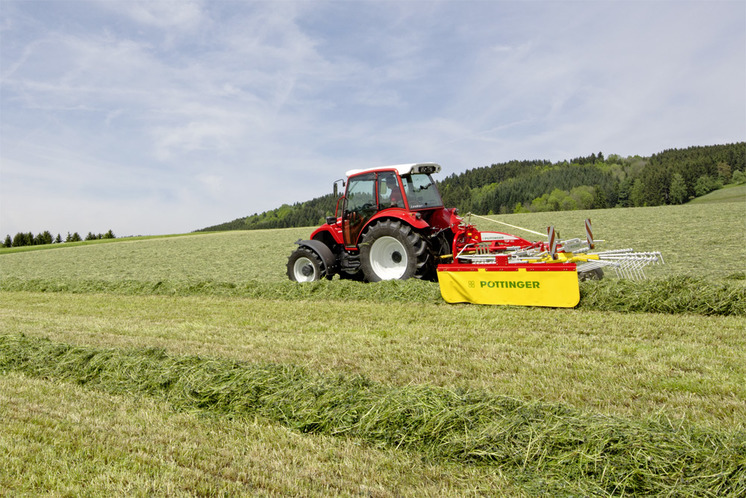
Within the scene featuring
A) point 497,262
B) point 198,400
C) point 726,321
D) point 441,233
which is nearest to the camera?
point 198,400

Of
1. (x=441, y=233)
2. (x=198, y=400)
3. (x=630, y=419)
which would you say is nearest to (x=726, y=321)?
(x=630, y=419)

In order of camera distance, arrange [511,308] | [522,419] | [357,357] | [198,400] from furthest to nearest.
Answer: [511,308] < [357,357] < [198,400] < [522,419]

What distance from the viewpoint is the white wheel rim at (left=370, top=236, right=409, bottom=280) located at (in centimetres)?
852

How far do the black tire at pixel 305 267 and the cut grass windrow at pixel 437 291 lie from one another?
0.52m

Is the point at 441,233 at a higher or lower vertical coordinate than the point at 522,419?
higher

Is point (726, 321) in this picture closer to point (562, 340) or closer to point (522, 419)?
point (562, 340)

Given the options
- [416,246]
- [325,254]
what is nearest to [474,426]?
[416,246]

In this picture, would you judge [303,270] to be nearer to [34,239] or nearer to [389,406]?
[389,406]

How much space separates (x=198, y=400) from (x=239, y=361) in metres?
0.82

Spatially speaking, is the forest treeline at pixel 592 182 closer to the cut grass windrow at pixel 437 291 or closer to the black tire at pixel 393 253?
the cut grass windrow at pixel 437 291

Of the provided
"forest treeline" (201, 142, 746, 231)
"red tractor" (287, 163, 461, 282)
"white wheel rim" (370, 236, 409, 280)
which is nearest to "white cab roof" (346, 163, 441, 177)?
"red tractor" (287, 163, 461, 282)

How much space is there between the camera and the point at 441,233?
8594 mm

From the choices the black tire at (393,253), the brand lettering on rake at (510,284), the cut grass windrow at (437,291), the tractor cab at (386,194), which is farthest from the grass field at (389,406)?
the tractor cab at (386,194)

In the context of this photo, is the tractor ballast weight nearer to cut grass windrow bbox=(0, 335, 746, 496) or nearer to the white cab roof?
the white cab roof
